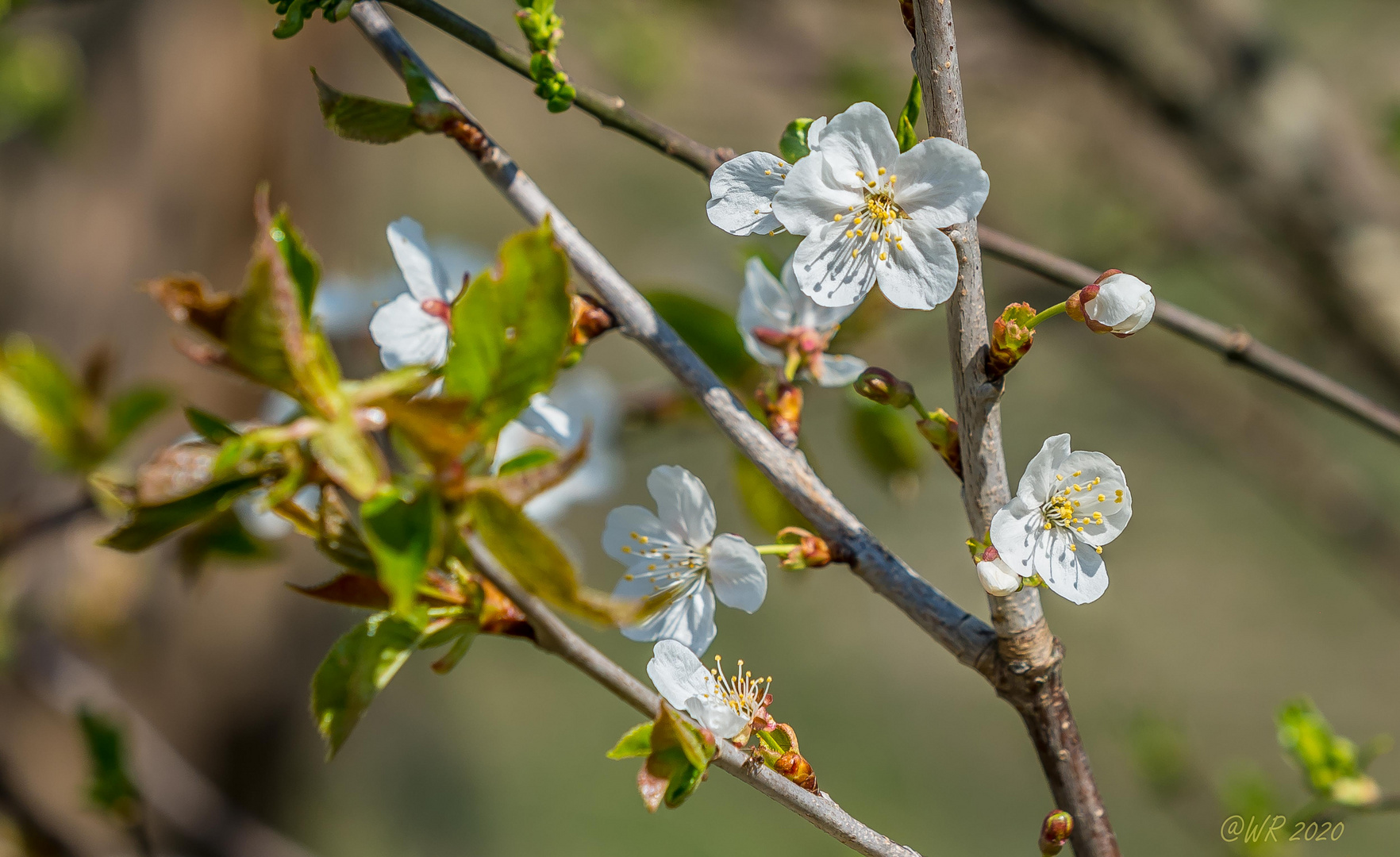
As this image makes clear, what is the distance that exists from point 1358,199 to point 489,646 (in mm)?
3440

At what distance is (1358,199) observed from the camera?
4.18 ft

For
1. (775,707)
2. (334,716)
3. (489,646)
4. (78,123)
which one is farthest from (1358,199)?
(489,646)

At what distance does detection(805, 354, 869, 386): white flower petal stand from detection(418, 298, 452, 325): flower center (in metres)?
0.23

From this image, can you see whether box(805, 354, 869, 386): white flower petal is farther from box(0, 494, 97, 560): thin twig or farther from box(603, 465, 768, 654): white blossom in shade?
box(0, 494, 97, 560): thin twig

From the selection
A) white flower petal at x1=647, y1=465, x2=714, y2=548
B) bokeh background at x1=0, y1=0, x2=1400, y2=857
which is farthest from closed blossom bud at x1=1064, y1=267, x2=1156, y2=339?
bokeh background at x1=0, y1=0, x2=1400, y2=857

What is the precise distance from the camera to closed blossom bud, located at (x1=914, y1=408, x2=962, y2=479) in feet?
1.47

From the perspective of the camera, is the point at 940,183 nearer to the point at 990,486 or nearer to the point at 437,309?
the point at 990,486

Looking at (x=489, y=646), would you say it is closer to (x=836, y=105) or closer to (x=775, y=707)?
(x=775, y=707)

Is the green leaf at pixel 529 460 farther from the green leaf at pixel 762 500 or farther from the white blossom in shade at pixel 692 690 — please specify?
the green leaf at pixel 762 500

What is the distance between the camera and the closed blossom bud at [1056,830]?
0.44 metres

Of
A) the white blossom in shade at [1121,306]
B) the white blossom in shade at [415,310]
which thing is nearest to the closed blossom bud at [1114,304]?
the white blossom in shade at [1121,306]

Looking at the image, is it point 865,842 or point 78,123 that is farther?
point 78,123

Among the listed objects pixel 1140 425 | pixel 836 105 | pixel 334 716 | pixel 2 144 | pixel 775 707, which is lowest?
pixel 334 716

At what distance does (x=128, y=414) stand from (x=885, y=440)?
0.75m
